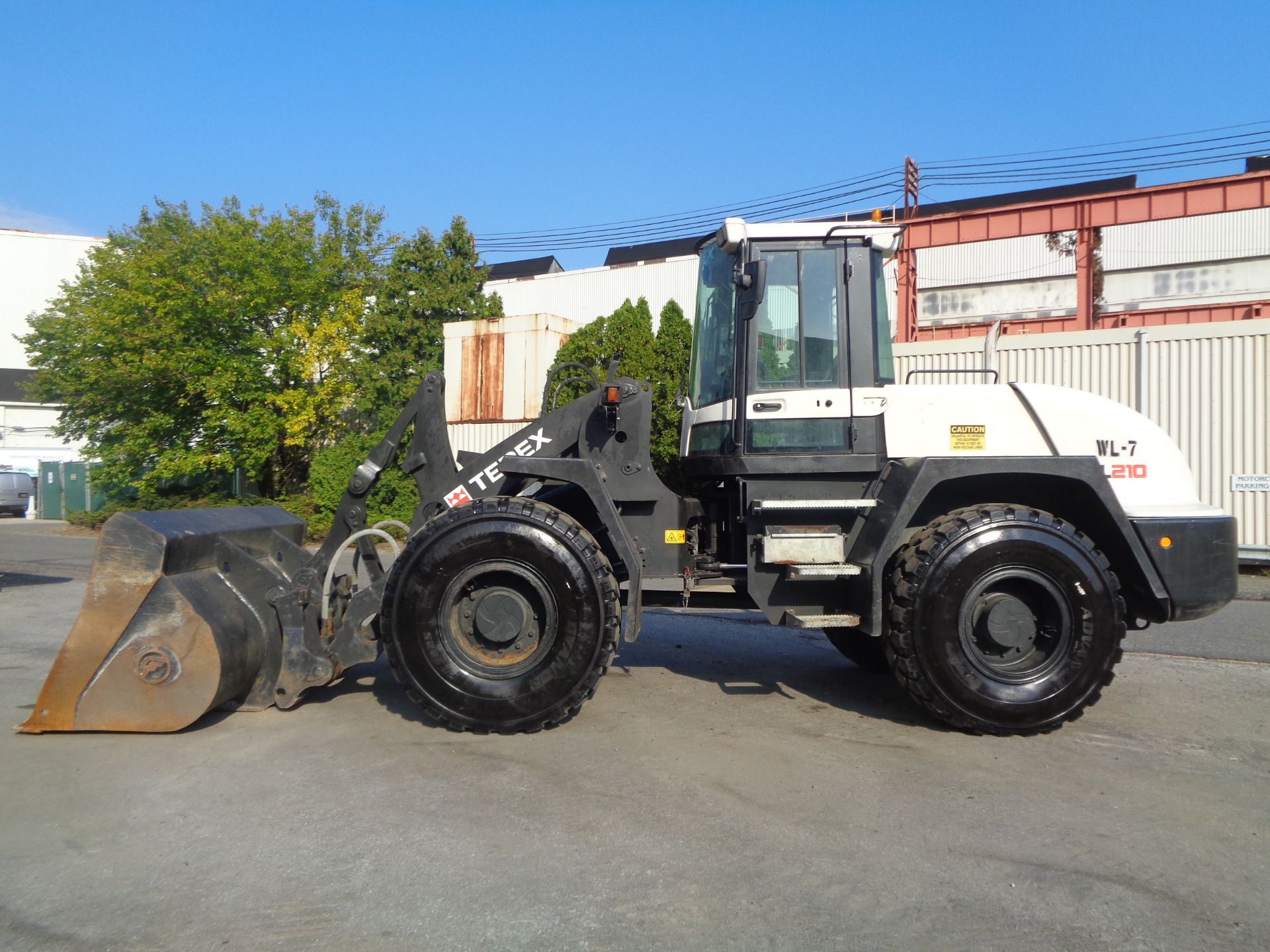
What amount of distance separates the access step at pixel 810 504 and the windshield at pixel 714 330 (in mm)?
735

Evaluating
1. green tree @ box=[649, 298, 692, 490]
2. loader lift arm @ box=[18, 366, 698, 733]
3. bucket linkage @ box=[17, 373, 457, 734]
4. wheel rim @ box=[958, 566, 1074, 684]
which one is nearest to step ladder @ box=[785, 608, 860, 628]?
wheel rim @ box=[958, 566, 1074, 684]

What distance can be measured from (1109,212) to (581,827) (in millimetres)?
16044

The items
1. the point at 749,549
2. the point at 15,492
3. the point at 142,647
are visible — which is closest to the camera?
the point at 142,647

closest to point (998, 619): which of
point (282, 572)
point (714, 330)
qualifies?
point (714, 330)

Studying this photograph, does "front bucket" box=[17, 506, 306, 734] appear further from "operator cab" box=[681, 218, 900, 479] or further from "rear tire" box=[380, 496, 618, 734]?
"operator cab" box=[681, 218, 900, 479]

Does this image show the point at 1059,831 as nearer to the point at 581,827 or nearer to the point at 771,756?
the point at 771,756

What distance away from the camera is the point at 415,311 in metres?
23.5

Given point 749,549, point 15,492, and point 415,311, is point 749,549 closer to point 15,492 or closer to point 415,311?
point 415,311

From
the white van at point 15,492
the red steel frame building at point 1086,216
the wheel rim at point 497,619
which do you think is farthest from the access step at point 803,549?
the white van at point 15,492

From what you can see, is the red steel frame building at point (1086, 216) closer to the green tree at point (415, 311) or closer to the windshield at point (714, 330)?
the windshield at point (714, 330)

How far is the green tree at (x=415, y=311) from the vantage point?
73.0 feet

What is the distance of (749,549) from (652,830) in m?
2.04

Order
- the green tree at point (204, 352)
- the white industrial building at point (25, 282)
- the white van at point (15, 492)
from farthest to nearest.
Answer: the white industrial building at point (25, 282), the white van at point (15, 492), the green tree at point (204, 352)

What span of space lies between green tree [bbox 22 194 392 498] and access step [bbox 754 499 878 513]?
17609mm
